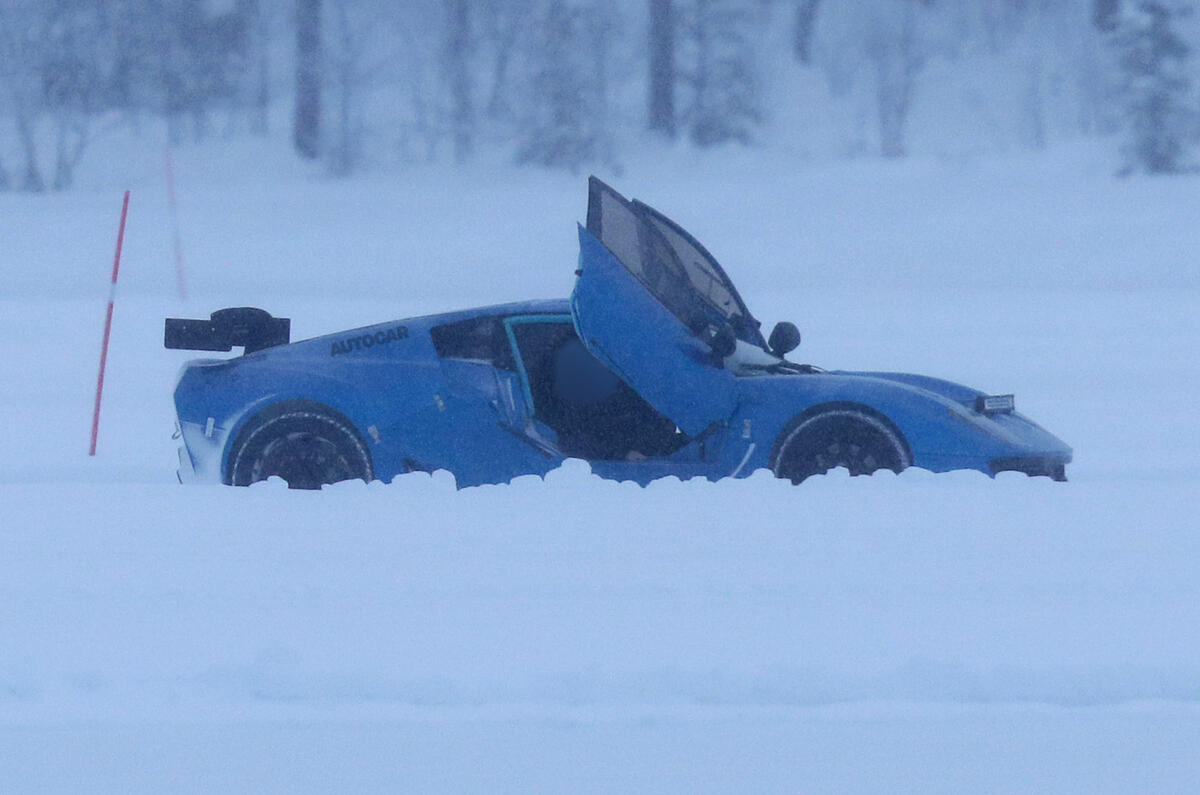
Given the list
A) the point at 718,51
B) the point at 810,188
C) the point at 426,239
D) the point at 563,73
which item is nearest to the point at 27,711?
the point at 426,239

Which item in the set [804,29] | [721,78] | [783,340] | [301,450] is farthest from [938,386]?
[804,29]

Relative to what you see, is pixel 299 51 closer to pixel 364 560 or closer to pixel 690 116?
pixel 690 116

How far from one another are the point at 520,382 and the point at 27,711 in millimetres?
2765

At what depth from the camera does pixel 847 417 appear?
597cm

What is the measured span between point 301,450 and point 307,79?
18.6 metres

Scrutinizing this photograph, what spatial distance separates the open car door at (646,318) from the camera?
5766 millimetres

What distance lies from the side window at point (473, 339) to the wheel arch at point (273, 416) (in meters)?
0.47

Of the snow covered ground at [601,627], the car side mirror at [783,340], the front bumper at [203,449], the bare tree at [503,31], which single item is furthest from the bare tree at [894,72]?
the front bumper at [203,449]

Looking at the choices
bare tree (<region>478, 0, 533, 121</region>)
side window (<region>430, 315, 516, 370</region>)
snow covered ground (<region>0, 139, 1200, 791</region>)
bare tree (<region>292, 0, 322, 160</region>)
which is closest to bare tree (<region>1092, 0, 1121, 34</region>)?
bare tree (<region>478, 0, 533, 121</region>)

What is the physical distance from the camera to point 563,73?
2205cm

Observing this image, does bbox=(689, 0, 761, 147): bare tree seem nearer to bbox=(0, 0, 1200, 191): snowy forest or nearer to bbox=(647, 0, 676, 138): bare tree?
bbox=(0, 0, 1200, 191): snowy forest

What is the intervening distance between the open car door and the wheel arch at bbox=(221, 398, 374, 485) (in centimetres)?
A: 104

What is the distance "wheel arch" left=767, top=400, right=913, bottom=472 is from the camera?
594 centimetres

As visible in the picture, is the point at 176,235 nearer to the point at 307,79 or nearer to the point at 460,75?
the point at 307,79
